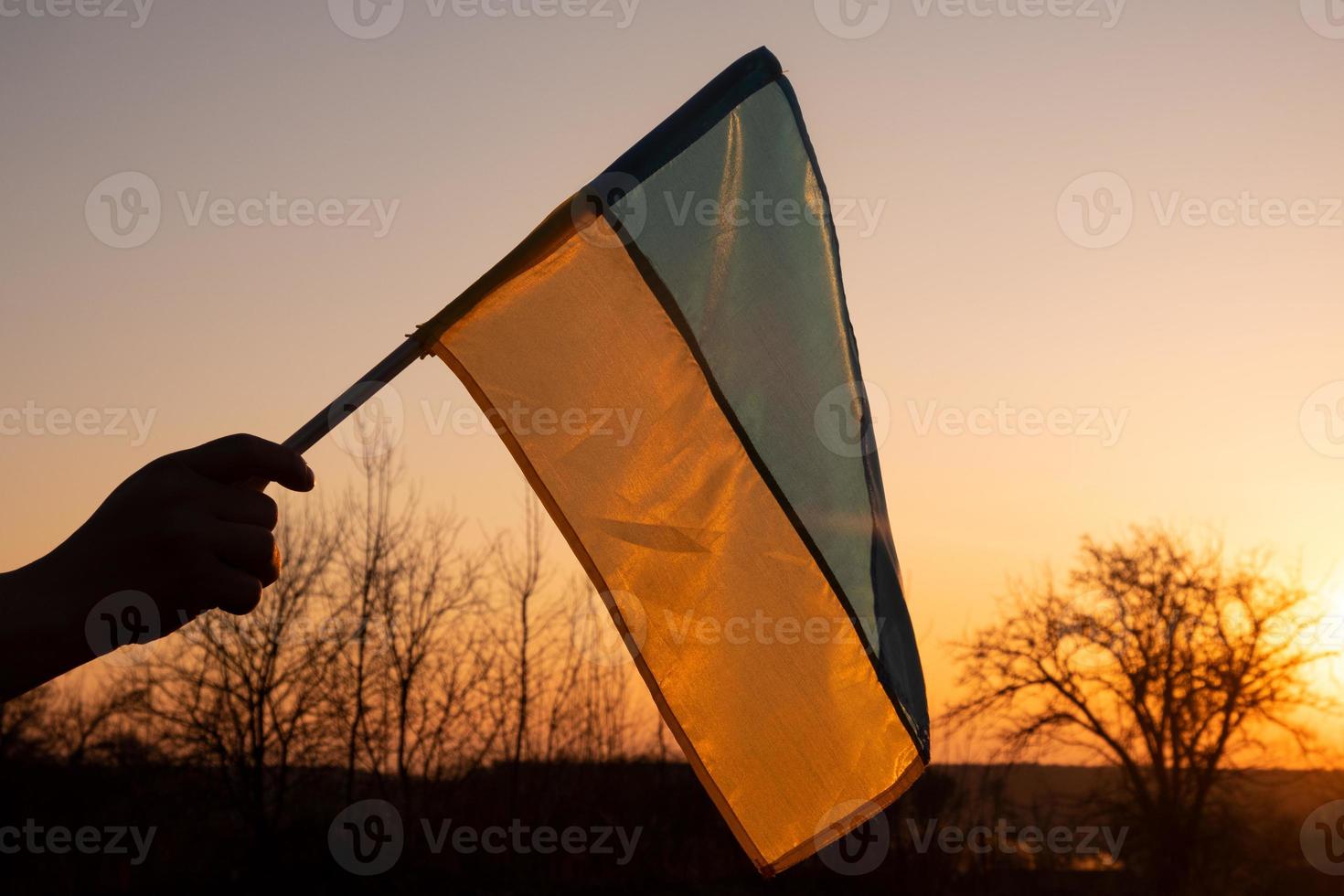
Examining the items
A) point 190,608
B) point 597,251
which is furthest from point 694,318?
point 190,608

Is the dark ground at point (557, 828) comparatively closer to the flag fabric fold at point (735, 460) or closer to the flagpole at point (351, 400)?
the flag fabric fold at point (735, 460)

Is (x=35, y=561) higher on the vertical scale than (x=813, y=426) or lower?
lower

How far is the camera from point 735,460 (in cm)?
339

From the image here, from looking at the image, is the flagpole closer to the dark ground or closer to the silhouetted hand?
the silhouetted hand

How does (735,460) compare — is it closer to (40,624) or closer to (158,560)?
(158,560)

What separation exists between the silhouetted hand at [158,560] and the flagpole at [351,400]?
0.78 meters

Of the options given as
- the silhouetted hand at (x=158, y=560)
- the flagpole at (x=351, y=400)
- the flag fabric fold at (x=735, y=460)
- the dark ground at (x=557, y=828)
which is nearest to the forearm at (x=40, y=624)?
the silhouetted hand at (x=158, y=560)

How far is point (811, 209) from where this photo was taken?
11.2 feet

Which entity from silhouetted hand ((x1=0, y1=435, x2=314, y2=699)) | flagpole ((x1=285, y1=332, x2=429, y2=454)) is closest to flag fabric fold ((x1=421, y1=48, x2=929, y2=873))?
flagpole ((x1=285, y1=332, x2=429, y2=454))

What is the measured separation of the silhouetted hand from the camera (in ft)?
3.30

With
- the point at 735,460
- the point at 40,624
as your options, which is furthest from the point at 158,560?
the point at 735,460

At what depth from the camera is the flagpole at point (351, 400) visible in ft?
6.59

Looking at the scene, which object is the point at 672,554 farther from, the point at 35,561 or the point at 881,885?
the point at 881,885

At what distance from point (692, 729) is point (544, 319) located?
1150 millimetres
